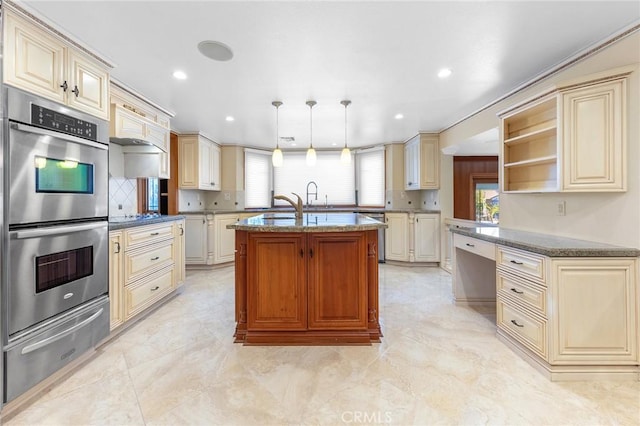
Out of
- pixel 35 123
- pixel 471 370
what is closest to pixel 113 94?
pixel 35 123

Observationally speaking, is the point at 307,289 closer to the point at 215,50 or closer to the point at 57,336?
the point at 57,336

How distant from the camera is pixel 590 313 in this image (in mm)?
1879

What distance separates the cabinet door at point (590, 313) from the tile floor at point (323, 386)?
0.60 ft

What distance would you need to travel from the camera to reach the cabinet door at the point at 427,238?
497 centimetres

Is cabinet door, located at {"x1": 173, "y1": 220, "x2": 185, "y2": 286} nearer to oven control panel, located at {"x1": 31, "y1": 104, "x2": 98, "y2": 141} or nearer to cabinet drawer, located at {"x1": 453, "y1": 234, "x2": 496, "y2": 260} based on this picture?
oven control panel, located at {"x1": 31, "y1": 104, "x2": 98, "y2": 141}

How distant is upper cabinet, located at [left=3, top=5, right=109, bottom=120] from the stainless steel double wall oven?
9 cm

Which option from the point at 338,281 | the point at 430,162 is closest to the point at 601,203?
the point at 338,281

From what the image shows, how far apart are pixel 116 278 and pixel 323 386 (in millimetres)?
1960

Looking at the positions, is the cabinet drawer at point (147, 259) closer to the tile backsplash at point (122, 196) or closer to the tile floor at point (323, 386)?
the tile floor at point (323, 386)

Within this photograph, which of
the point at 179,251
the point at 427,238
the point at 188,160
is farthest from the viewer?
the point at 427,238

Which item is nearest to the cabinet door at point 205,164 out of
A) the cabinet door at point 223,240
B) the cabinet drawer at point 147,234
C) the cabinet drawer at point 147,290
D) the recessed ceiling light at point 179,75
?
the cabinet door at point 223,240

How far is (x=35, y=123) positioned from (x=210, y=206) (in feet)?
13.2

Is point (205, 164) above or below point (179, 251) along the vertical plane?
above
